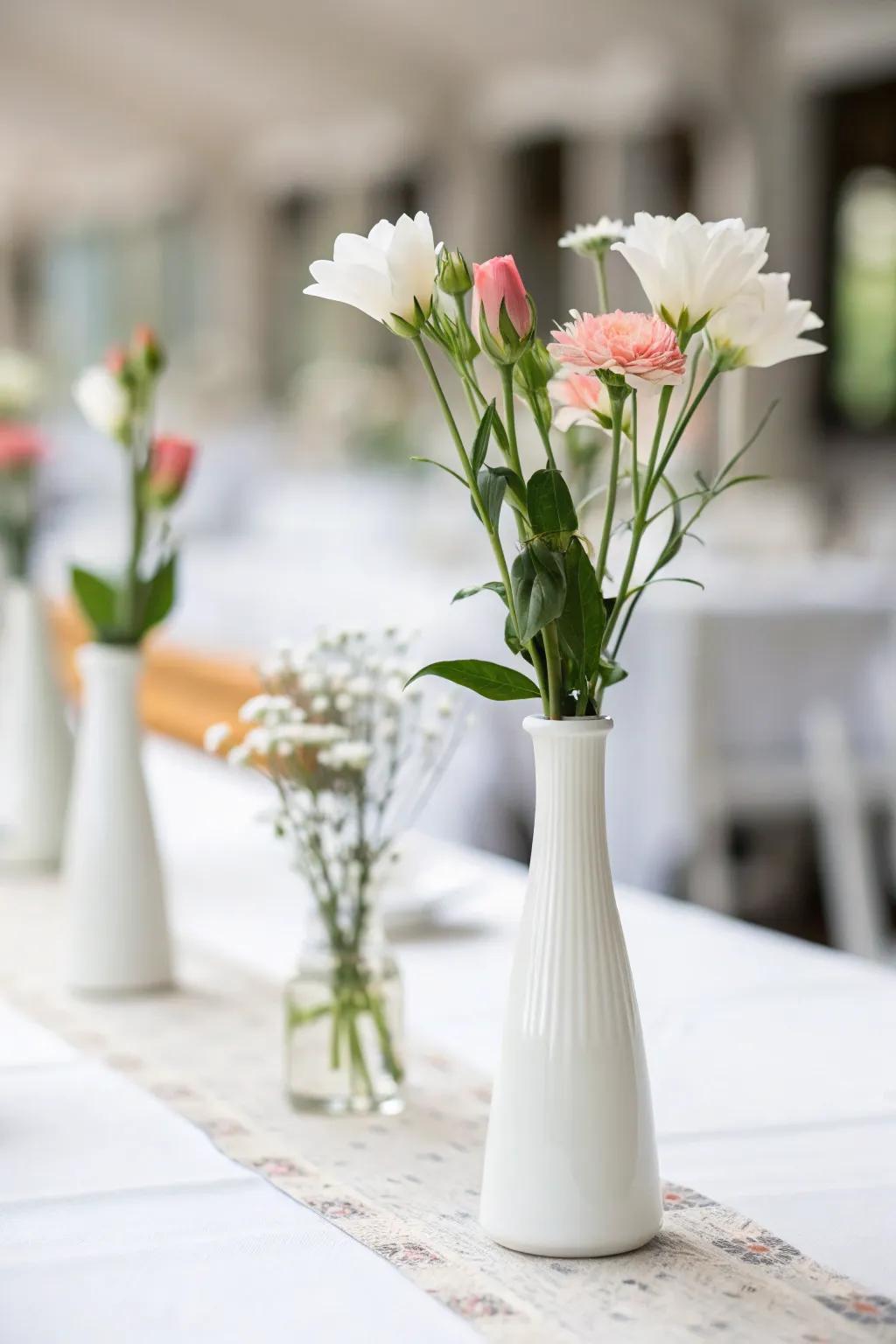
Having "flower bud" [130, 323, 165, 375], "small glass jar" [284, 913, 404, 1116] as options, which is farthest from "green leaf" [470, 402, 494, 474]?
"flower bud" [130, 323, 165, 375]

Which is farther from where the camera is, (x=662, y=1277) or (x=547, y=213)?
(x=547, y=213)

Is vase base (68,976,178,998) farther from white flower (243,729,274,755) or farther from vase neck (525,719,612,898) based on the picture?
vase neck (525,719,612,898)

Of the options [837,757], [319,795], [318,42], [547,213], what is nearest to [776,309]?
[319,795]

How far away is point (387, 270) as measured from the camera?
2.27 feet

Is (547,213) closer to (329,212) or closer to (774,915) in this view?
(329,212)

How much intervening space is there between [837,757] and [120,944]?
224 centimetres

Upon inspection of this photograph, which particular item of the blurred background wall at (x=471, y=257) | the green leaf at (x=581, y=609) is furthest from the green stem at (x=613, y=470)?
the blurred background wall at (x=471, y=257)

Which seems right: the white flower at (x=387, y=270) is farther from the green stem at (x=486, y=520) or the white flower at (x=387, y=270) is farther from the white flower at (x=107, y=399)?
the white flower at (x=107, y=399)

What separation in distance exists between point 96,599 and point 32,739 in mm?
407

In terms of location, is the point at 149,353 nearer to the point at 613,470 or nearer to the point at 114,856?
the point at 114,856

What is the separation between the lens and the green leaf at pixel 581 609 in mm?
697

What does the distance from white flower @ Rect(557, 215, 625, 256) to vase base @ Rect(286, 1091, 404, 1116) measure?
1.53ft

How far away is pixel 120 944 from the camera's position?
46.5 inches

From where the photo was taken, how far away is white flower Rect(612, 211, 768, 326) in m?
0.67
